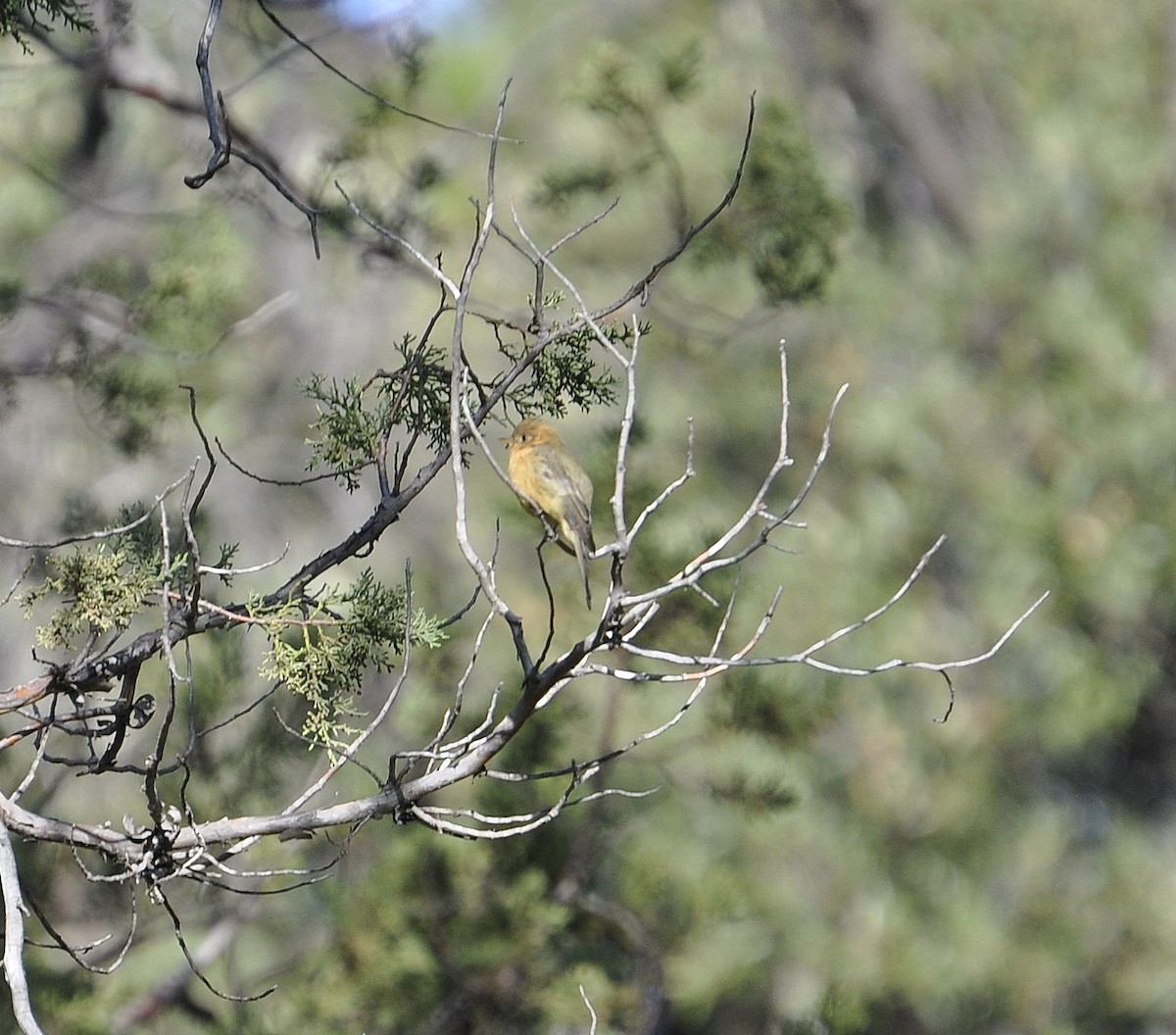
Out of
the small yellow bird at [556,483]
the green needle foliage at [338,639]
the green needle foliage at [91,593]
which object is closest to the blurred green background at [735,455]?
the small yellow bird at [556,483]

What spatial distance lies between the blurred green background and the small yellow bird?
0.53 ft

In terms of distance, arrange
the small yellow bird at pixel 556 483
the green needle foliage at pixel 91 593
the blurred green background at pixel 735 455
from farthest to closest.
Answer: the blurred green background at pixel 735 455 → the small yellow bird at pixel 556 483 → the green needle foliage at pixel 91 593

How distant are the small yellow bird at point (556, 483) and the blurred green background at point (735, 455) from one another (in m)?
0.16

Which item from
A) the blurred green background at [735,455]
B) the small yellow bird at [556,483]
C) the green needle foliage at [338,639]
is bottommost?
the green needle foliage at [338,639]

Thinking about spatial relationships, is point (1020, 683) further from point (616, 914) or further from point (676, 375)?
point (616, 914)

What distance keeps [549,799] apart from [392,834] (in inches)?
25.5

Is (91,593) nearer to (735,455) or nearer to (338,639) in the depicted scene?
(338,639)

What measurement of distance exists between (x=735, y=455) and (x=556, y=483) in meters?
7.55

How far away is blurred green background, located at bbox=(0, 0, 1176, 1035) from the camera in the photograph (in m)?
5.12

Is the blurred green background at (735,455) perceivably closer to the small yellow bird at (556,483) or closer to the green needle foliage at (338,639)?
the small yellow bird at (556,483)

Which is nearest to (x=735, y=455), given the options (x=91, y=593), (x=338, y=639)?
(x=338, y=639)

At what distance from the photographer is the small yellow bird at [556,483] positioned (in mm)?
4402

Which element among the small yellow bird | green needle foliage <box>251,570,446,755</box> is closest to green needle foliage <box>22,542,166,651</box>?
green needle foliage <box>251,570,446,755</box>

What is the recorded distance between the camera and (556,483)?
14.7ft
